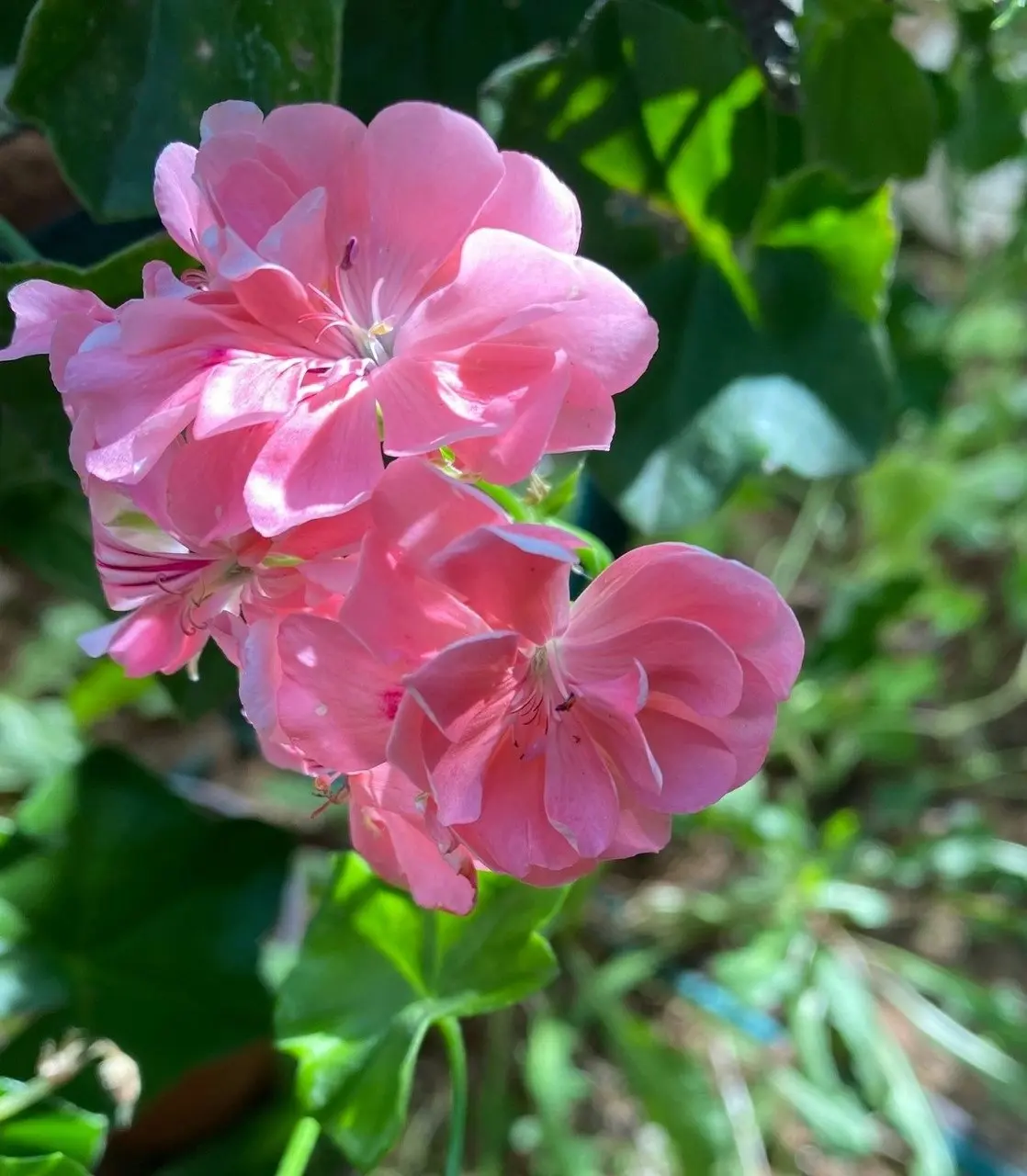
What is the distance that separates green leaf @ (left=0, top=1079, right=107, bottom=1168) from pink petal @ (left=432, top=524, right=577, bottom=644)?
0.33 metres

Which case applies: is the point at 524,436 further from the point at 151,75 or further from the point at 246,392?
the point at 151,75

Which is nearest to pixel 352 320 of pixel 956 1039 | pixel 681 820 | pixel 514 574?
pixel 514 574

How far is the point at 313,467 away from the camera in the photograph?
0.97 feet


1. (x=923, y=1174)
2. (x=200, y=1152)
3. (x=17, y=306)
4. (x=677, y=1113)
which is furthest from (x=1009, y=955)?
(x=17, y=306)

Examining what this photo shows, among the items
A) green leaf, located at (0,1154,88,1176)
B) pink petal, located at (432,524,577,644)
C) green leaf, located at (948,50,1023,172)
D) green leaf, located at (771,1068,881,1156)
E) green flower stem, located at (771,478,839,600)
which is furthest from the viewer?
green flower stem, located at (771,478,839,600)

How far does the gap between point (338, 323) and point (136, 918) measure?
1.47ft

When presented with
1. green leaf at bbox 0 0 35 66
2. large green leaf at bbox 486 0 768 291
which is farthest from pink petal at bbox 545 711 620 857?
A: green leaf at bbox 0 0 35 66

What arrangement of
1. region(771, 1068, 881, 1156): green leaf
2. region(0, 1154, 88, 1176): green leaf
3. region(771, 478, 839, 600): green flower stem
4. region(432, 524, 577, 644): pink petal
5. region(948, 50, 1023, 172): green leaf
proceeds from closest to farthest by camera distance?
region(432, 524, 577, 644): pink petal
region(0, 1154, 88, 1176): green leaf
region(948, 50, 1023, 172): green leaf
region(771, 1068, 881, 1156): green leaf
region(771, 478, 839, 600): green flower stem

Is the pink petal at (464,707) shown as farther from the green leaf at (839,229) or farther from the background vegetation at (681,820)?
the green leaf at (839,229)

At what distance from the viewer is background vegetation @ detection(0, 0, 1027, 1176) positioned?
0.48 meters

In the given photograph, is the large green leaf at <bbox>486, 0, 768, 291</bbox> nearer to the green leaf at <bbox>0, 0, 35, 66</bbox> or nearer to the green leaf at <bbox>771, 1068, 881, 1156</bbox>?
the green leaf at <bbox>0, 0, 35, 66</bbox>

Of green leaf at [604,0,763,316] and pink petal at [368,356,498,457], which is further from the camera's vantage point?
green leaf at [604,0,763,316]

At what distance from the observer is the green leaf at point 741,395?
0.56 metres

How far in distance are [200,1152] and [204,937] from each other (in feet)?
1.09
